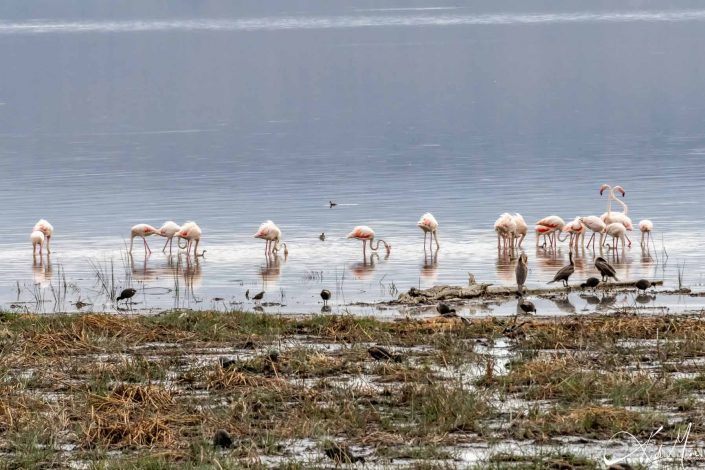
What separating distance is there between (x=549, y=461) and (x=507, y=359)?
11.3 ft

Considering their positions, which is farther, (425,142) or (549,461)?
(425,142)

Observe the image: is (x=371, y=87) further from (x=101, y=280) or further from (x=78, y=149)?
(x=101, y=280)

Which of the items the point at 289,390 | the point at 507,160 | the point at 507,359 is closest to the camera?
the point at 289,390

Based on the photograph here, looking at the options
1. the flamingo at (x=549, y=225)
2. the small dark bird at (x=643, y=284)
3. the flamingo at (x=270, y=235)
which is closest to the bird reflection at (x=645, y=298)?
the small dark bird at (x=643, y=284)

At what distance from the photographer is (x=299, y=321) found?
14.9m

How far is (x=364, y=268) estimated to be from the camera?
2286 cm

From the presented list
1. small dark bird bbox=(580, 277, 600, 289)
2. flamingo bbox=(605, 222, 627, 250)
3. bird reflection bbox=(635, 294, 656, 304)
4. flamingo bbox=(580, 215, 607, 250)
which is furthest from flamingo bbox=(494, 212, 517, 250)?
bird reflection bbox=(635, 294, 656, 304)

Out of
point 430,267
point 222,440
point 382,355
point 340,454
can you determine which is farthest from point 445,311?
point 430,267

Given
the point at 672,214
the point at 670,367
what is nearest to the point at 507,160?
the point at 672,214

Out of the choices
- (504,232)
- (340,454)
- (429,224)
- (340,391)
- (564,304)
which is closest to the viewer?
(340,454)

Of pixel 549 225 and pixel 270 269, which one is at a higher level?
pixel 549 225

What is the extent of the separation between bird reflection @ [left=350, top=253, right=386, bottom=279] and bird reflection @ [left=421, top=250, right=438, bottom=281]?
83 centimetres

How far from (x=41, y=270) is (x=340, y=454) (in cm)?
1493

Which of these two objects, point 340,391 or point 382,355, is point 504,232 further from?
point 340,391
